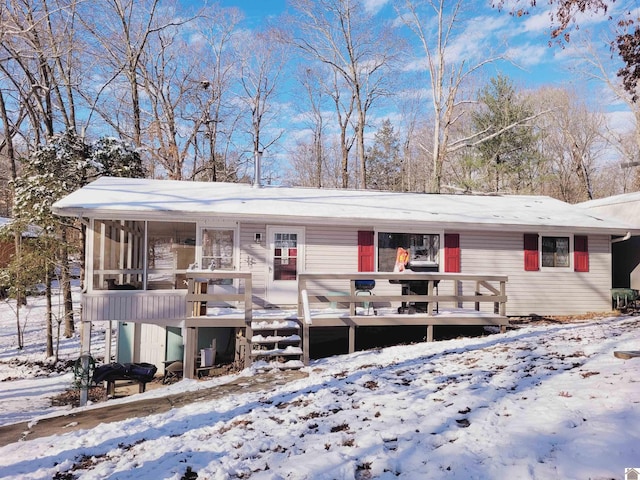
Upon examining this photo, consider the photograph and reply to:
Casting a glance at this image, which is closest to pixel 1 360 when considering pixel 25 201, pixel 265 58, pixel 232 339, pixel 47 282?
pixel 47 282

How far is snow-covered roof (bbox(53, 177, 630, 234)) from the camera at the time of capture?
8773 mm

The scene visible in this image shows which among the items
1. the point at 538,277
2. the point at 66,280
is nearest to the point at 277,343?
the point at 538,277

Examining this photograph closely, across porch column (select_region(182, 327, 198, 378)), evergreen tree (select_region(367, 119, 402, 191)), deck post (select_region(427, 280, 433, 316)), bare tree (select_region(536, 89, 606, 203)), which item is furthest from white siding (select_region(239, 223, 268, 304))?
bare tree (select_region(536, 89, 606, 203))

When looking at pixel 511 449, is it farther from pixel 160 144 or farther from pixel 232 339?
pixel 160 144

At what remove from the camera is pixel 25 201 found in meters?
12.4

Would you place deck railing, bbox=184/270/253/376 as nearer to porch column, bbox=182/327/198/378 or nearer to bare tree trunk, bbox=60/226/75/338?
porch column, bbox=182/327/198/378

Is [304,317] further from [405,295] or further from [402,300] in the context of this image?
[405,295]

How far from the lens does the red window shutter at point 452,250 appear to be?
34.4 feet

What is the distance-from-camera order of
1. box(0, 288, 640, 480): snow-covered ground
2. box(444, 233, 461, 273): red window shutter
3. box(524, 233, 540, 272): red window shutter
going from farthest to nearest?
1. box(524, 233, 540, 272): red window shutter
2. box(444, 233, 461, 273): red window shutter
3. box(0, 288, 640, 480): snow-covered ground

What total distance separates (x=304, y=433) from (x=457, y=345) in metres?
4.32

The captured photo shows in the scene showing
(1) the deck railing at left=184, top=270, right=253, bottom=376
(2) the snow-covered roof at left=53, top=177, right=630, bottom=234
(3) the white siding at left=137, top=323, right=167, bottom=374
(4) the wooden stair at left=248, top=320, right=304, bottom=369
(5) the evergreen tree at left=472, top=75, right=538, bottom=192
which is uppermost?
(5) the evergreen tree at left=472, top=75, right=538, bottom=192

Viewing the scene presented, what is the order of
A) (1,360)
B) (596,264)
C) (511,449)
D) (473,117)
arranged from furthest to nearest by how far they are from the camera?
(473,117), (1,360), (596,264), (511,449)

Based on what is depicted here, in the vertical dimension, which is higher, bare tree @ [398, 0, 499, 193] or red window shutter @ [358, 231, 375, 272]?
bare tree @ [398, 0, 499, 193]

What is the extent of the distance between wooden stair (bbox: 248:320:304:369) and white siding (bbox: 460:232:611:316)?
16.4 feet
